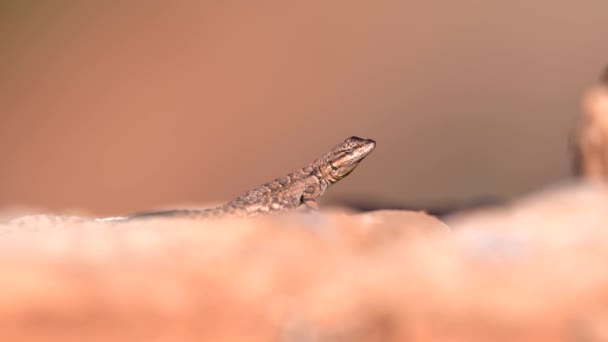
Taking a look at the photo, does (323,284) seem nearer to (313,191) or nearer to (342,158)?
(313,191)

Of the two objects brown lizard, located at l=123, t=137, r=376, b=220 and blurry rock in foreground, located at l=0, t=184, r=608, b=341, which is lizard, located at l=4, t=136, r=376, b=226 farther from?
blurry rock in foreground, located at l=0, t=184, r=608, b=341

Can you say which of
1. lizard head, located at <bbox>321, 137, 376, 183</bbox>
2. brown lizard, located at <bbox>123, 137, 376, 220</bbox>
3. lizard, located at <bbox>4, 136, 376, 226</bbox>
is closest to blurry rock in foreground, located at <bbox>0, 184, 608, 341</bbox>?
lizard, located at <bbox>4, 136, 376, 226</bbox>

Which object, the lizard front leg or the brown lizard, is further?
the lizard front leg

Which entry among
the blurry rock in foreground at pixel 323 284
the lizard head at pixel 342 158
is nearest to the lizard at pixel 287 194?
the lizard head at pixel 342 158

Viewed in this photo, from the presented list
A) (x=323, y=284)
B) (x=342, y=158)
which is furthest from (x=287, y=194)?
(x=323, y=284)

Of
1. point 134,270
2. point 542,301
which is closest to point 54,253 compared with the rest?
point 134,270

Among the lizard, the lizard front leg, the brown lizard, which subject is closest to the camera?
the lizard

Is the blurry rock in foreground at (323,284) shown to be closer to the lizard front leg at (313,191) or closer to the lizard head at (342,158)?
the lizard front leg at (313,191)
